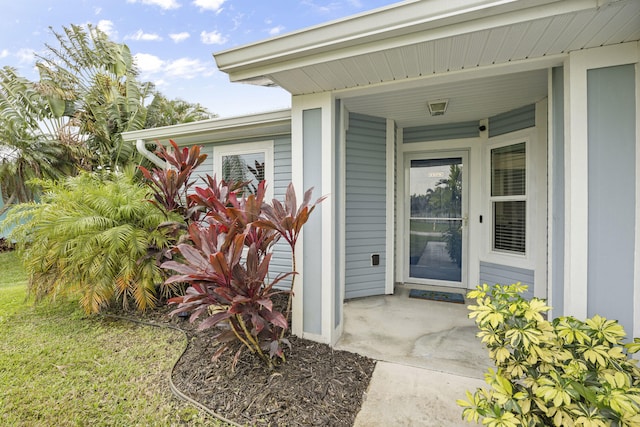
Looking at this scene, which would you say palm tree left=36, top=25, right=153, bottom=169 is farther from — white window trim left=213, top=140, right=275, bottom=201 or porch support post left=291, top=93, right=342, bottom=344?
porch support post left=291, top=93, right=342, bottom=344

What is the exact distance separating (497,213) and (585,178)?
2.23 metres

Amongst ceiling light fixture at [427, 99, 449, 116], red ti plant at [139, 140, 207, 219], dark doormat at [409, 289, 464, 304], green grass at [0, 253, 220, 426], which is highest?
ceiling light fixture at [427, 99, 449, 116]

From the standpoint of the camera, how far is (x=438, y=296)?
399cm

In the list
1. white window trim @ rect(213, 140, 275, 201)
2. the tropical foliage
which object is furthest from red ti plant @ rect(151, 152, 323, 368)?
the tropical foliage

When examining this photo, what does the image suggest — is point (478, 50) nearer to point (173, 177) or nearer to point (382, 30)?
point (382, 30)

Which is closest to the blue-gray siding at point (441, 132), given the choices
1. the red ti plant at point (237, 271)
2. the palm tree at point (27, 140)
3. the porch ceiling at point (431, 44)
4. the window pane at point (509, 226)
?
the window pane at point (509, 226)

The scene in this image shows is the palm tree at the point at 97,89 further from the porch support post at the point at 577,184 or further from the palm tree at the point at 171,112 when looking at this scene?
the porch support post at the point at 577,184

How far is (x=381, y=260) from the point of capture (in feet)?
13.7

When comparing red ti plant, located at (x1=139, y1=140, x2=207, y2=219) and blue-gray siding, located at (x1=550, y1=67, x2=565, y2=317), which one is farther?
red ti plant, located at (x1=139, y1=140, x2=207, y2=219)

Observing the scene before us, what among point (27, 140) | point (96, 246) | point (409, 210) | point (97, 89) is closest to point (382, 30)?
point (409, 210)

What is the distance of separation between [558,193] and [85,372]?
3948mm

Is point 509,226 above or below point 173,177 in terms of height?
below

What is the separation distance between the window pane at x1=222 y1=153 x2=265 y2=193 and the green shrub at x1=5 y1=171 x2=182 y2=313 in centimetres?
140

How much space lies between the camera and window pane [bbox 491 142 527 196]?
11.8 feet
